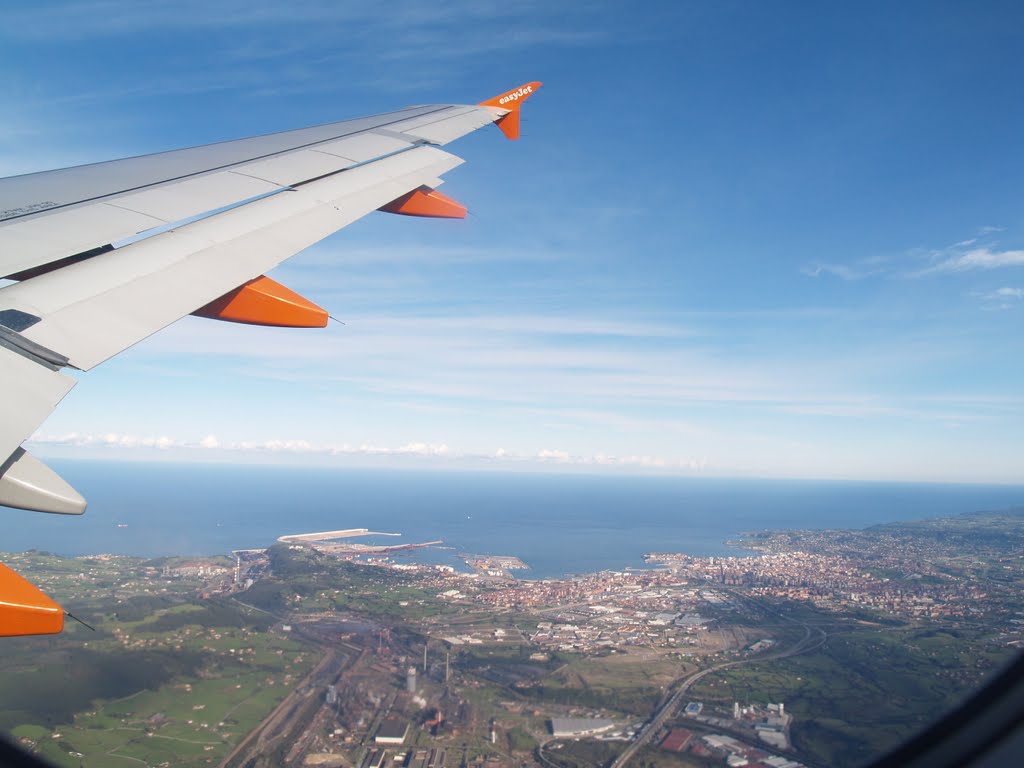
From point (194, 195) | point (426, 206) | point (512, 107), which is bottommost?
point (194, 195)

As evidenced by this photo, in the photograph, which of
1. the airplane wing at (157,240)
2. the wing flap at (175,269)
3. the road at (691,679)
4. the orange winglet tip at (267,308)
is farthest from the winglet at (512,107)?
the road at (691,679)

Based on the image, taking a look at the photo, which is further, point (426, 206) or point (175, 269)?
point (426, 206)

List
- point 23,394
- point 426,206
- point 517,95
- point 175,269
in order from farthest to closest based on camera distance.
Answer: point 517,95 → point 426,206 → point 175,269 → point 23,394

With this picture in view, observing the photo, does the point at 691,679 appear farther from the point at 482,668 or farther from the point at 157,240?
the point at 157,240

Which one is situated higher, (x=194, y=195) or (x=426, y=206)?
(x=426, y=206)

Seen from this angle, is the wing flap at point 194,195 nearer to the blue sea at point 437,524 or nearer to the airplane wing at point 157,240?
the airplane wing at point 157,240

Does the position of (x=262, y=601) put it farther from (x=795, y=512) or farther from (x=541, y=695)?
(x=795, y=512)

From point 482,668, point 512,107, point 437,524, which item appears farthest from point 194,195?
point 437,524

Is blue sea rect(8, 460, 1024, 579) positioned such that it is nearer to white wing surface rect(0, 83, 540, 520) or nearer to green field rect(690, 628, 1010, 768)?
white wing surface rect(0, 83, 540, 520)
